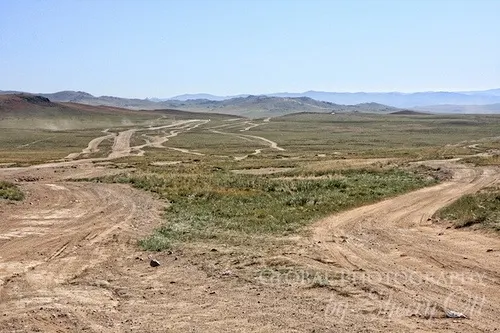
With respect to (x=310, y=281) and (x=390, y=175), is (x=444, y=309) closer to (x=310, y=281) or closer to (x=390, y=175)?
(x=310, y=281)

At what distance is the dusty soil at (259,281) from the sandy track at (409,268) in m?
0.04

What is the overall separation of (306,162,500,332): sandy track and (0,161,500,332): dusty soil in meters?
0.04

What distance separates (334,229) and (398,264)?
5819mm

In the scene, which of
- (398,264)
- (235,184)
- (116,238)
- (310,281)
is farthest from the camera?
(235,184)

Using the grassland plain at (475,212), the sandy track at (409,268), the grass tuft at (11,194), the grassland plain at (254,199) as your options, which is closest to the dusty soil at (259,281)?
the sandy track at (409,268)

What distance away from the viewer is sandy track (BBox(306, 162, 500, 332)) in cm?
1124

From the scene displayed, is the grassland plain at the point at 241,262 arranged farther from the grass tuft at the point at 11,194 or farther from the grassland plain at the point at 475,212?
the grassland plain at the point at 475,212

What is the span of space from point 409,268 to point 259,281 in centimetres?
436

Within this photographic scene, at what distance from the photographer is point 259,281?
1385 cm

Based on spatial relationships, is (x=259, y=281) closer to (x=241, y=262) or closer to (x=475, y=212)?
(x=241, y=262)

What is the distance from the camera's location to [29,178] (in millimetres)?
45188

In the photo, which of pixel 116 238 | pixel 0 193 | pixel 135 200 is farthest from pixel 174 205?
pixel 0 193

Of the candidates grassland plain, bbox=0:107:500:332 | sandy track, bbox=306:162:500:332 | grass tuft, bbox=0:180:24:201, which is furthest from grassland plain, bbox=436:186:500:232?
grass tuft, bbox=0:180:24:201

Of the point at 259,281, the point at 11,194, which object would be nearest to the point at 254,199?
the point at 11,194
